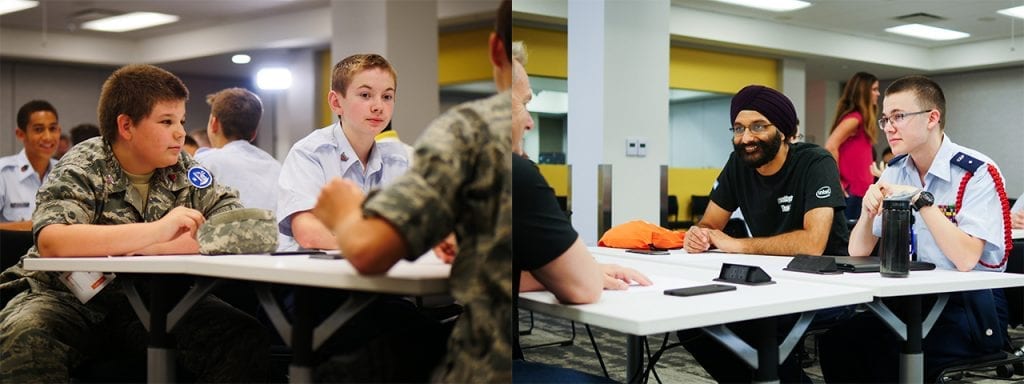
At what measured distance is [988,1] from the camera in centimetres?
289

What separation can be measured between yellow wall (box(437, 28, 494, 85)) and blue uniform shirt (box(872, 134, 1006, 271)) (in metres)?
1.84

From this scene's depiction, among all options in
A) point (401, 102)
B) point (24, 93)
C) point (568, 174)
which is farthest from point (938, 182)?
point (24, 93)

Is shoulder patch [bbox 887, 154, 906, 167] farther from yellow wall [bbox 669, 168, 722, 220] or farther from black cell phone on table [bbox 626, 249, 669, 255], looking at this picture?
black cell phone on table [bbox 626, 249, 669, 255]

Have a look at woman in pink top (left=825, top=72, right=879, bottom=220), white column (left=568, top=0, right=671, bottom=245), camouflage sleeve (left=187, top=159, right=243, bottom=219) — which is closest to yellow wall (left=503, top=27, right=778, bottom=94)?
white column (left=568, top=0, right=671, bottom=245)

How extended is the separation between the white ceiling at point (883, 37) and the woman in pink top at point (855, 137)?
Answer: 0.28ft

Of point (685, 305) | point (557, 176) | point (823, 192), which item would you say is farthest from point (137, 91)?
point (823, 192)

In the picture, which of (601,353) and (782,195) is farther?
(782,195)

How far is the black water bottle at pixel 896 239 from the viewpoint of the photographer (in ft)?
7.16

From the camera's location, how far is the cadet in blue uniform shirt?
7.73ft

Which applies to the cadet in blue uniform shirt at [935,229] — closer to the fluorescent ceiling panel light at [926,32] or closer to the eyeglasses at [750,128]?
the fluorescent ceiling panel light at [926,32]

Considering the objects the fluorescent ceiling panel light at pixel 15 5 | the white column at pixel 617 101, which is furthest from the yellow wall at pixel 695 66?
the fluorescent ceiling panel light at pixel 15 5

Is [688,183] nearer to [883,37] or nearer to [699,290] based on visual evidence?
[883,37]

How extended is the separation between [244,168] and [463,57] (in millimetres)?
1656

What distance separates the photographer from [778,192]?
9.14ft
